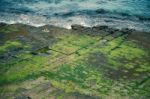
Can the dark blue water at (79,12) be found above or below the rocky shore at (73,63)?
above

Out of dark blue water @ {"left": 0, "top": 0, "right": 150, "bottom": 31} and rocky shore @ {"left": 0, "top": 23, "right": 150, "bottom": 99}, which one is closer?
rocky shore @ {"left": 0, "top": 23, "right": 150, "bottom": 99}

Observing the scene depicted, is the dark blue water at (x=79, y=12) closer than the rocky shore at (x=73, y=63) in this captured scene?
No

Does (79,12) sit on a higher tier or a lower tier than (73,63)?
higher

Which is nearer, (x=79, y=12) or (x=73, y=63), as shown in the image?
(x=73, y=63)

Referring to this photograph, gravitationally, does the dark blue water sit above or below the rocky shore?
above
